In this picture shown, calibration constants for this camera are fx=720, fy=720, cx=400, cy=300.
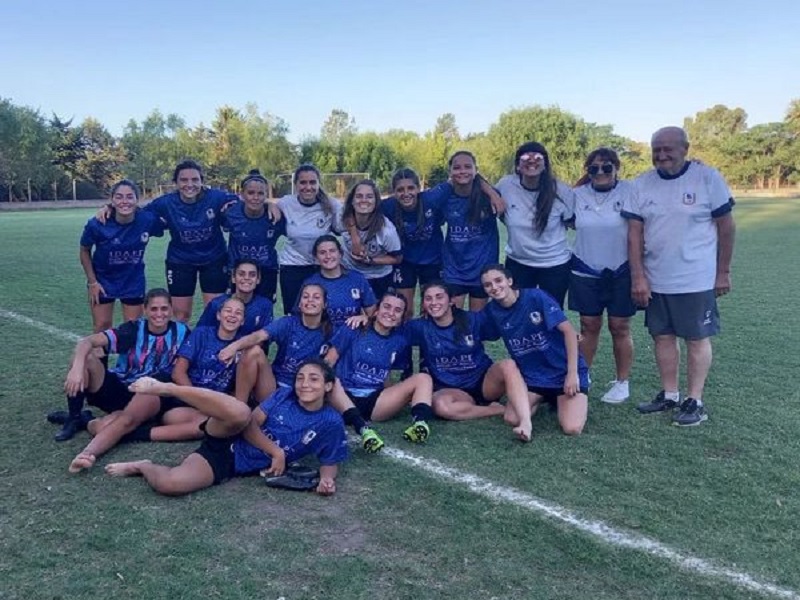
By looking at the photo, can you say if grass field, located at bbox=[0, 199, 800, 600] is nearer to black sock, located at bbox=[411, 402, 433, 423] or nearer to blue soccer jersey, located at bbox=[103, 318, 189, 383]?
black sock, located at bbox=[411, 402, 433, 423]

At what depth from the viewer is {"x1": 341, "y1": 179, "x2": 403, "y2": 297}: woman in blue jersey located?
17.6ft

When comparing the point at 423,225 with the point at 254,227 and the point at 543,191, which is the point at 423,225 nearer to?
the point at 543,191

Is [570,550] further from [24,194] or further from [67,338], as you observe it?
[24,194]

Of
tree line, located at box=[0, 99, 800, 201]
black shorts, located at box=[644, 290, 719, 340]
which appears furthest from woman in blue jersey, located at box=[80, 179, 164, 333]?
tree line, located at box=[0, 99, 800, 201]

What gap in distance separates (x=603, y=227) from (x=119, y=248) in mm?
3744

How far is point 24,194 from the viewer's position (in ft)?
169

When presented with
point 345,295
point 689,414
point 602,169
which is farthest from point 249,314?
point 689,414

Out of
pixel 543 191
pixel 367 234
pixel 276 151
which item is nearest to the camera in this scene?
pixel 543 191

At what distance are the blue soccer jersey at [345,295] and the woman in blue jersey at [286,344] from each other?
9 cm

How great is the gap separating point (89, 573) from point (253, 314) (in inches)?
90.5

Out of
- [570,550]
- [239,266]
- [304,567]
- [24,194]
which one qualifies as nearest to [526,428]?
[570,550]

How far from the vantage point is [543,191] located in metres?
5.21

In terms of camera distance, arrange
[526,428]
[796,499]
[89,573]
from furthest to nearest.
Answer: [526,428]
[796,499]
[89,573]

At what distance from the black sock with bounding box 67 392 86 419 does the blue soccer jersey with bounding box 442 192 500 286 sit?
8.87ft
